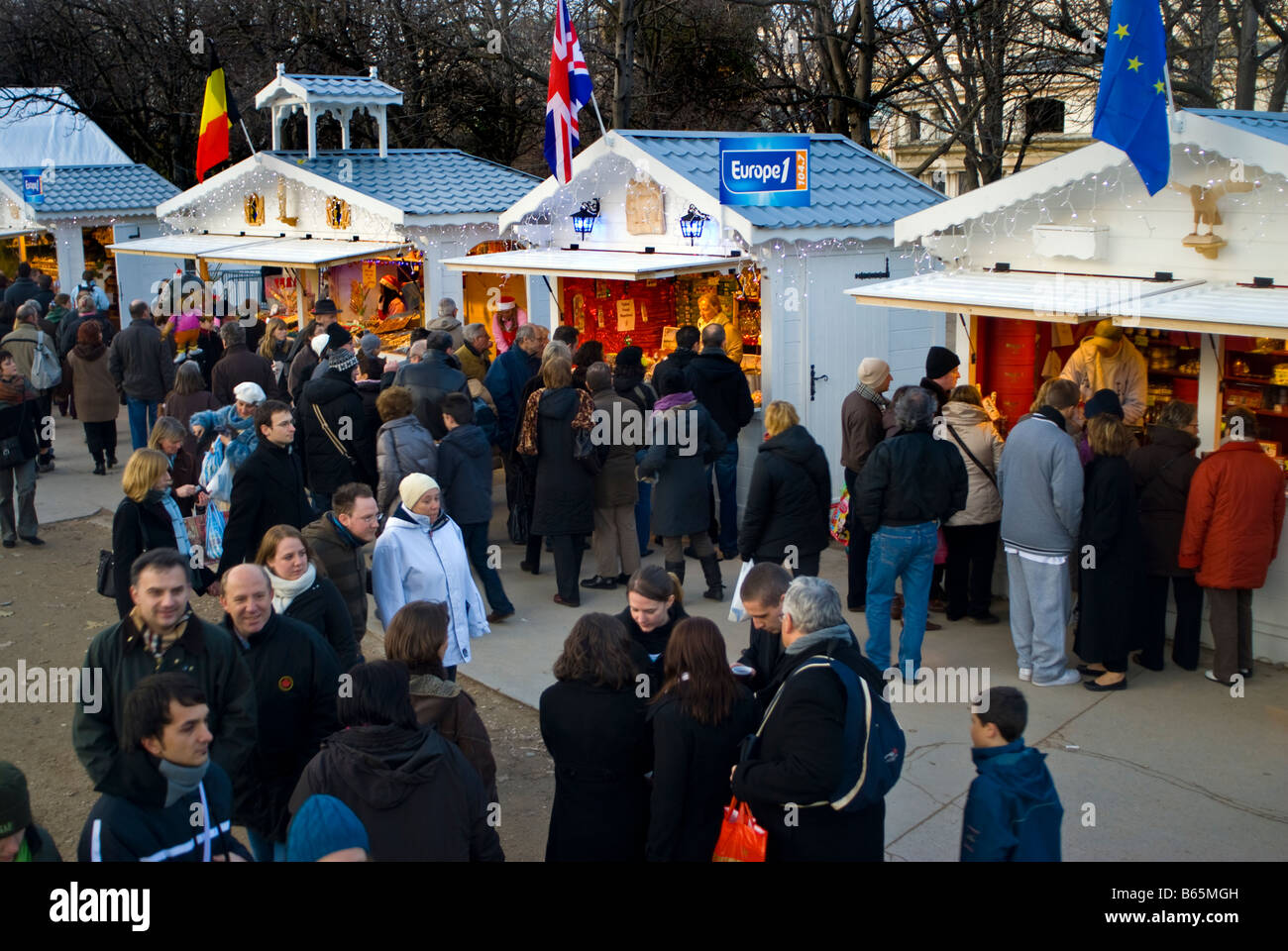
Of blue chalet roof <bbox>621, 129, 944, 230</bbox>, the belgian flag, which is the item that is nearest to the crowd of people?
blue chalet roof <bbox>621, 129, 944, 230</bbox>

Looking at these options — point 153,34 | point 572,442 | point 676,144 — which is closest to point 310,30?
point 153,34

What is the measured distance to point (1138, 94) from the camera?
771 centimetres

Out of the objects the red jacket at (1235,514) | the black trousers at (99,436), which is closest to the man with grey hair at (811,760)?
the red jacket at (1235,514)

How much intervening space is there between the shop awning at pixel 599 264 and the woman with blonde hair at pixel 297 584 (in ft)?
19.1

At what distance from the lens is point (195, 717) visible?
12.5 ft

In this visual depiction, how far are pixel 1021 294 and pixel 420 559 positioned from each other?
4733 mm

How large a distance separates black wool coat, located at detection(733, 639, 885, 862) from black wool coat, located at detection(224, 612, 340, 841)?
1.74 m

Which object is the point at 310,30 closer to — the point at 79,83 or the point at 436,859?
the point at 79,83

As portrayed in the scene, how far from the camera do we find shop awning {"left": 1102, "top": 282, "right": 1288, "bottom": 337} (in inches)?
287

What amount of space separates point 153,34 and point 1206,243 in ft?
63.5

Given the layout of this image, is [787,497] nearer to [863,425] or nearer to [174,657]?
[863,425]

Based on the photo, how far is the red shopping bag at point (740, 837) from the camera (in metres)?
4.24

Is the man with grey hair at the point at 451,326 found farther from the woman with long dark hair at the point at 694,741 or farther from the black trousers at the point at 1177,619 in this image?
Result: the woman with long dark hair at the point at 694,741

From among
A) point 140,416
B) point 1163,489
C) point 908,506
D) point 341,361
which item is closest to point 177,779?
point 908,506
